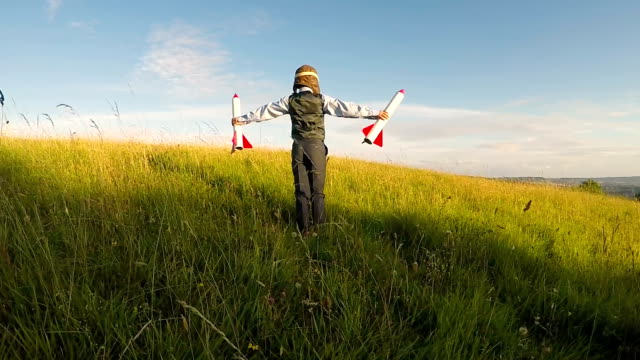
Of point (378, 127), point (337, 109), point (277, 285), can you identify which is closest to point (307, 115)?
point (337, 109)

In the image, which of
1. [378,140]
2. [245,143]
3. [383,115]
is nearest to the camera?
[383,115]

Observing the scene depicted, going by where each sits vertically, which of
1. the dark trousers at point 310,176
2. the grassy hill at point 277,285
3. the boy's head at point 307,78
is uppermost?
the boy's head at point 307,78

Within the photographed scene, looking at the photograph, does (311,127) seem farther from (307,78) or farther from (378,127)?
(378,127)

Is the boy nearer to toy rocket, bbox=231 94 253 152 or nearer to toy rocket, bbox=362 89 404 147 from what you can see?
toy rocket, bbox=362 89 404 147

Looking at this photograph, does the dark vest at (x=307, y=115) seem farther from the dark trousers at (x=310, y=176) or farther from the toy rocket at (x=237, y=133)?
the toy rocket at (x=237, y=133)

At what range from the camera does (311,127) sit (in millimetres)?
4664

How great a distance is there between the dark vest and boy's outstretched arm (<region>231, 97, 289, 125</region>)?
22 cm

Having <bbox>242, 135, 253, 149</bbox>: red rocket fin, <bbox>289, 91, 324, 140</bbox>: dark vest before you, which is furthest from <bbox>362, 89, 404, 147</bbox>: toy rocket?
<bbox>242, 135, 253, 149</bbox>: red rocket fin

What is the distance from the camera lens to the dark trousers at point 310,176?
4.47m

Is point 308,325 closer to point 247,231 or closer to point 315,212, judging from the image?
point 247,231

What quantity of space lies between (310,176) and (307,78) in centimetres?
130

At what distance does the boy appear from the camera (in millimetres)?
4559

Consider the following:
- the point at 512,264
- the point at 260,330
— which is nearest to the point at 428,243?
the point at 512,264

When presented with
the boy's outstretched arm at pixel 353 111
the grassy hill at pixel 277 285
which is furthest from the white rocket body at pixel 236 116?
the boy's outstretched arm at pixel 353 111
